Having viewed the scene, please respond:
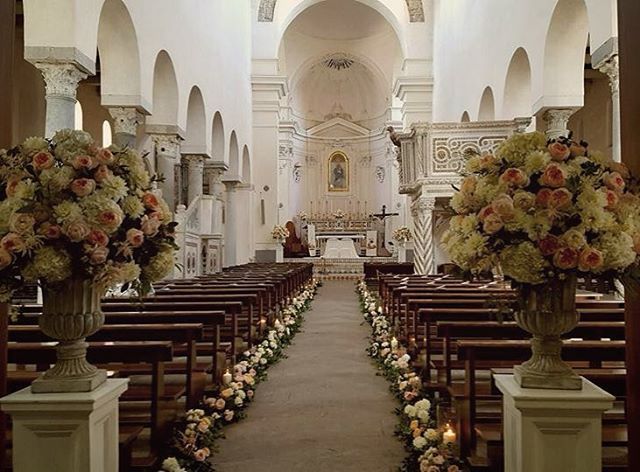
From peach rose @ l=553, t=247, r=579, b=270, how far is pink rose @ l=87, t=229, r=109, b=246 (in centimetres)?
201

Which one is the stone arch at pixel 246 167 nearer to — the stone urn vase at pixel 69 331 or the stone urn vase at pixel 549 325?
the stone urn vase at pixel 69 331

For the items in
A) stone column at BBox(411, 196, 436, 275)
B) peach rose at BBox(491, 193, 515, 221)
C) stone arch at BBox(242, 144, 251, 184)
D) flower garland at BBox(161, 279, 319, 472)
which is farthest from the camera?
stone arch at BBox(242, 144, 251, 184)

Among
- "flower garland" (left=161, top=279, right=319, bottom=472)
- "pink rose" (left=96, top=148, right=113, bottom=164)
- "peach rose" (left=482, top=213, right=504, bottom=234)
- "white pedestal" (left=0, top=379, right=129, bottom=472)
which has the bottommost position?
"flower garland" (left=161, top=279, right=319, bottom=472)

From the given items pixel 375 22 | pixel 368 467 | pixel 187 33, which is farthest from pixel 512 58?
pixel 375 22

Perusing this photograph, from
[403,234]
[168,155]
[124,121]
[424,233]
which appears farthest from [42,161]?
[403,234]

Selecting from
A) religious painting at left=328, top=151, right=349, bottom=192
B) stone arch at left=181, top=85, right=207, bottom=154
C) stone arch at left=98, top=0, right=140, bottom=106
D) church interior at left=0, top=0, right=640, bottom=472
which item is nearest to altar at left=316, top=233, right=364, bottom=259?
religious painting at left=328, top=151, right=349, bottom=192

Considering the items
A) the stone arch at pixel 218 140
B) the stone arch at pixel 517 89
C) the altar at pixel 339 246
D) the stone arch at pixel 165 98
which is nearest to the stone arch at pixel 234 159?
the stone arch at pixel 218 140

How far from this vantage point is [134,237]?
9.71 feet

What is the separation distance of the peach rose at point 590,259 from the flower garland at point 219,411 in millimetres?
2444

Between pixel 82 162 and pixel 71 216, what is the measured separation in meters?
0.27

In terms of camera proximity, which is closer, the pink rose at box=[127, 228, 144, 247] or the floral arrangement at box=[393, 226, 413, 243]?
the pink rose at box=[127, 228, 144, 247]

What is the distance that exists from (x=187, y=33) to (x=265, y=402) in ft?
36.2

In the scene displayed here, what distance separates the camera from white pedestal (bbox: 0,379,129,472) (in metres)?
2.75

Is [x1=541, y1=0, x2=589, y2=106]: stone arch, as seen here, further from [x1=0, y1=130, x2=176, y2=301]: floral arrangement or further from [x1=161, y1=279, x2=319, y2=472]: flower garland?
[x1=0, y1=130, x2=176, y2=301]: floral arrangement
